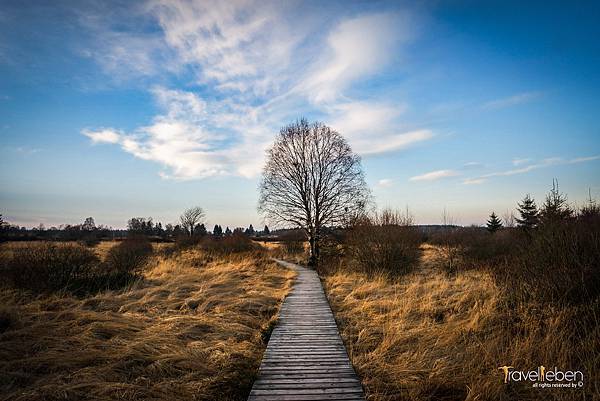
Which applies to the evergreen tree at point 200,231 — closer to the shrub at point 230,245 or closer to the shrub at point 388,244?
the shrub at point 230,245

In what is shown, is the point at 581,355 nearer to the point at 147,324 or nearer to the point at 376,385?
the point at 376,385

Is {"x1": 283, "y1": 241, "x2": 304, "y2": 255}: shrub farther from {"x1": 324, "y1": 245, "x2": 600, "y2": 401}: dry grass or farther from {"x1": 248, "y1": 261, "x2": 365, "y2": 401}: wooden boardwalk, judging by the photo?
{"x1": 324, "y1": 245, "x2": 600, "y2": 401}: dry grass

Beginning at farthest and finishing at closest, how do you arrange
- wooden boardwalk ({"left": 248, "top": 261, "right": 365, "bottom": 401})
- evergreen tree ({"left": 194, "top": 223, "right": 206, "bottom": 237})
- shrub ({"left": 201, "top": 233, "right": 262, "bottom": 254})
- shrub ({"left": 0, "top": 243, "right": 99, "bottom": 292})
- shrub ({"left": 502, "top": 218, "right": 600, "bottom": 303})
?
evergreen tree ({"left": 194, "top": 223, "right": 206, "bottom": 237}), shrub ({"left": 201, "top": 233, "right": 262, "bottom": 254}), shrub ({"left": 0, "top": 243, "right": 99, "bottom": 292}), shrub ({"left": 502, "top": 218, "right": 600, "bottom": 303}), wooden boardwalk ({"left": 248, "top": 261, "right": 365, "bottom": 401})

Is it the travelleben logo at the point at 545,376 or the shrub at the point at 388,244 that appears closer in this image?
the travelleben logo at the point at 545,376

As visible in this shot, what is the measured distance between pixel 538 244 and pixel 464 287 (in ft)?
12.8

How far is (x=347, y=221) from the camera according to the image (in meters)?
19.4

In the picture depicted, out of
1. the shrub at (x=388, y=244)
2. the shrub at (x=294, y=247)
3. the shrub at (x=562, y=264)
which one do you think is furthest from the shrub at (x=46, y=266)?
the shrub at (x=294, y=247)

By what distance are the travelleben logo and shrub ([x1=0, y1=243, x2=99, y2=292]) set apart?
1158cm

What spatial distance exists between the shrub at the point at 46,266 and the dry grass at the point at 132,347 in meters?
0.79

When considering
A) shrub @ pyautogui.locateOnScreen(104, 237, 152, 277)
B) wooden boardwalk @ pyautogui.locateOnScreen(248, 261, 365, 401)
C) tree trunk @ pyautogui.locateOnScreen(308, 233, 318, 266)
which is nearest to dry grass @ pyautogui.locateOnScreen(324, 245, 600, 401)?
wooden boardwalk @ pyautogui.locateOnScreen(248, 261, 365, 401)

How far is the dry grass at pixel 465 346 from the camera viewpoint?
13.4ft

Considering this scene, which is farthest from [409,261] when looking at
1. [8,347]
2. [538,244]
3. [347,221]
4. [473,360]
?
[8,347]

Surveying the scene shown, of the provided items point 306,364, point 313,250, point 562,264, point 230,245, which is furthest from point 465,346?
point 230,245

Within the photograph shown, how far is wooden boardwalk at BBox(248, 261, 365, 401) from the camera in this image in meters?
4.16
